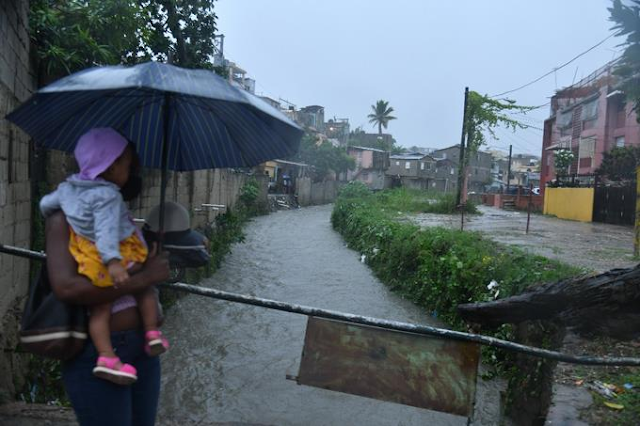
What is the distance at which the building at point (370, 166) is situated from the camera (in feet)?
183

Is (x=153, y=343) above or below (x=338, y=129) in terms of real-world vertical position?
below

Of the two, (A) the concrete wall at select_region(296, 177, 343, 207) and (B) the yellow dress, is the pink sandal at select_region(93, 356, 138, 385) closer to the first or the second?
(B) the yellow dress

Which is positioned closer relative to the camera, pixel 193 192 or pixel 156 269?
pixel 156 269

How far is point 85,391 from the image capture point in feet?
5.55

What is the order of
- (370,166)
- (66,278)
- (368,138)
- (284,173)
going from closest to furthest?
(66,278)
(284,173)
(370,166)
(368,138)

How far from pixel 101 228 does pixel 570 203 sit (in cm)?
2365

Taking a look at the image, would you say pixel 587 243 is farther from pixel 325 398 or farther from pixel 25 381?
pixel 25 381

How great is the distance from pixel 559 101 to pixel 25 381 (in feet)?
124

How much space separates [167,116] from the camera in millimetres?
2131

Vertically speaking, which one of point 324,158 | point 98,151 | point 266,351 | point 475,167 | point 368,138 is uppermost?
point 368,138

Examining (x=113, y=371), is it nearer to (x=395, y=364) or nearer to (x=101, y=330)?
(x=101, y=330)

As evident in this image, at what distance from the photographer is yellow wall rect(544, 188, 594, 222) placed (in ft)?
Answer: 67.9

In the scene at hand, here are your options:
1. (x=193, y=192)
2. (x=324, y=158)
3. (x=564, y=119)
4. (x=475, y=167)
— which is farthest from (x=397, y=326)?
(x=475, y=167)

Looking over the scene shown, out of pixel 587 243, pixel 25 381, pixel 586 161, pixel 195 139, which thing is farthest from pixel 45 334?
pixel 586 161
